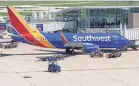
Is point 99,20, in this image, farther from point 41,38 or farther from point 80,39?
point 41,38

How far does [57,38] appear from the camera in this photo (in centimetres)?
6606

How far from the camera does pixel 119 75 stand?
150 ft

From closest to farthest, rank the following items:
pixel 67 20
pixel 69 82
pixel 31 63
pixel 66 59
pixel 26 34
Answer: pixel 69 82
pixel 31 63
pixel 66 59
pixel 26 34
pixel 67 20

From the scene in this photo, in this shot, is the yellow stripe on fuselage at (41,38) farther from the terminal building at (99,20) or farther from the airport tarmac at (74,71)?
the terminal building at (99,20)

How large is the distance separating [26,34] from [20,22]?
92.7 inches

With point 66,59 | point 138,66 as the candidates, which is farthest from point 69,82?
point 66,59

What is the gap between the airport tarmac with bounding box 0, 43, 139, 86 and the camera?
41594mm

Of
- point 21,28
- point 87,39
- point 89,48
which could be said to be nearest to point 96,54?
point 89,48

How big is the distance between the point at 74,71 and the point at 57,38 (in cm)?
1799

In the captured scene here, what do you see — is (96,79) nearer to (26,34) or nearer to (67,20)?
(26,34)

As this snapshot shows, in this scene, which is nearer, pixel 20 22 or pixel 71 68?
pixel 71 68

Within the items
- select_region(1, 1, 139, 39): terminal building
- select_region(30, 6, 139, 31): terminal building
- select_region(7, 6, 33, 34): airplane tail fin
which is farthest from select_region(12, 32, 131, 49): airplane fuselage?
select_region(30, 6, 139, 31): terminal building

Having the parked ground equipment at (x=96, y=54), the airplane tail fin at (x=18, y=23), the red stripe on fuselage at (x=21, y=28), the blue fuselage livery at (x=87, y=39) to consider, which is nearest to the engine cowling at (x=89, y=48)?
the parked ground equipment at (x=96, y=54)

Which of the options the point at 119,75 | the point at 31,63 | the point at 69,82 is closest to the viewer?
the point at 69,82
